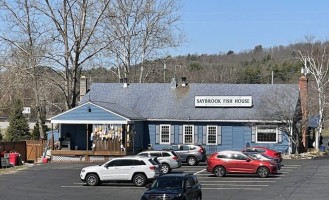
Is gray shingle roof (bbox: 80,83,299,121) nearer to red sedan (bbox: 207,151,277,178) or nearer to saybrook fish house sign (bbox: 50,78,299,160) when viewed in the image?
saybrook fish house sign (bbox: 50,78,299,160)

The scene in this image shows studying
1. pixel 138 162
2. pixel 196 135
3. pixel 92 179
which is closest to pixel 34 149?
pixel 196 135

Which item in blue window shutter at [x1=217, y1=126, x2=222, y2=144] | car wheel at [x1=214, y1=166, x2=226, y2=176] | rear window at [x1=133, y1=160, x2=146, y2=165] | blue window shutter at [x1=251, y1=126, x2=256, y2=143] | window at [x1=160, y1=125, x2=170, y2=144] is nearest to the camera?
rear window at [x1=133, y1=160, x2=146, y2=165]

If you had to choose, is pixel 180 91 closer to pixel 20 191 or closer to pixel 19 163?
pixel 19 163

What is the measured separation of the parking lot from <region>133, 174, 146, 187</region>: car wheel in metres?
0.35

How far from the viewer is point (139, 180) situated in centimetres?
2964

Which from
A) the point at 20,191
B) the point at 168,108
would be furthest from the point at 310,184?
the point at 168,108

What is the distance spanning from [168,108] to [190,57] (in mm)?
135549

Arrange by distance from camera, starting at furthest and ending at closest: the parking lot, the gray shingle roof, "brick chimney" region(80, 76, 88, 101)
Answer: "brick chimney" region(80, 76, 88, 101)
the gray shingle roof
the parking lot

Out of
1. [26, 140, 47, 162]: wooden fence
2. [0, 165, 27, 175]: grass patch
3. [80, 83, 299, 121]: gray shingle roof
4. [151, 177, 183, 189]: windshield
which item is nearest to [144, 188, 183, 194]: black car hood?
[151, 177, 183, 189]: windshield

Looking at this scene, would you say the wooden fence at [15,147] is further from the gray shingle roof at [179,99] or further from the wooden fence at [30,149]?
the gray shingle roof at [179,99]

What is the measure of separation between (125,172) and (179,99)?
2421 cm

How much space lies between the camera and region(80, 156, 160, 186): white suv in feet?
96.9

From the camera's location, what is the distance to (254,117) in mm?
49438

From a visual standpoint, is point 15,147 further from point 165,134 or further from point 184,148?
point 184,148
